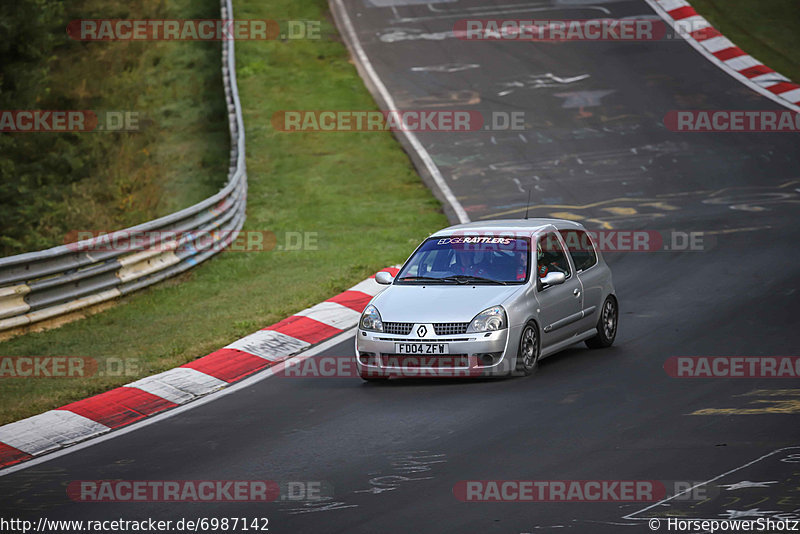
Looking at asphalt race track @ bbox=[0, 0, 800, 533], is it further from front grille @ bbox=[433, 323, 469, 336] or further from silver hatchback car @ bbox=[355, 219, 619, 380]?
front grille @ bbox=[433, 323, 469, 336]

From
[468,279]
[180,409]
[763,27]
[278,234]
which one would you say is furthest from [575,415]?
[763,27]

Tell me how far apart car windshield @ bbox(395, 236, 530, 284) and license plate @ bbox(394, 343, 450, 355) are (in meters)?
1.07

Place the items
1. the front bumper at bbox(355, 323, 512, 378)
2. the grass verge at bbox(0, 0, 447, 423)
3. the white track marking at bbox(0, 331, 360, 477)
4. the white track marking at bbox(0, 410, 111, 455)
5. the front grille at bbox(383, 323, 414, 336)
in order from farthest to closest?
the grass verge at bbox(0, 0, 447, 423), the front grille at bbox(383, 323, 414, 336), the front bumper at bbox(355, 323, 512, 378), the white track marking at bbox(0, 410, 111, 455), the white track marking at bbox(0, 331, 360, 477)

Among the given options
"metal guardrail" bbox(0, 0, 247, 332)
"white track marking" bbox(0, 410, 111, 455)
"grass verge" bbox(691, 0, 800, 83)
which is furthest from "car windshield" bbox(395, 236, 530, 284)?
"grass verge" bbox(691, 0, 800, 83)

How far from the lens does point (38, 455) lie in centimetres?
943

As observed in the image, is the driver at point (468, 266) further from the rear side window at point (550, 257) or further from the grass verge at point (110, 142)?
the grass verge at point (110, 142)

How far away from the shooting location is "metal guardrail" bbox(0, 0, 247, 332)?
45.1 feet

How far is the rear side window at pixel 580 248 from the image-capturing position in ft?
41.7

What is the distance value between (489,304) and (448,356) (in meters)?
0.66

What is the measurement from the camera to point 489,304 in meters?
11.0

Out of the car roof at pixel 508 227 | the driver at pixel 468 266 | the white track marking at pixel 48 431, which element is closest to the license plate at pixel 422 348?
the driver at pixel 468 266

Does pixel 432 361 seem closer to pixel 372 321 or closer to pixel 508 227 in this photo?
pixel 372 321

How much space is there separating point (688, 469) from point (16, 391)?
703 centimetres

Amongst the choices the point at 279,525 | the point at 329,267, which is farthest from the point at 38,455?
the point at 329,267
